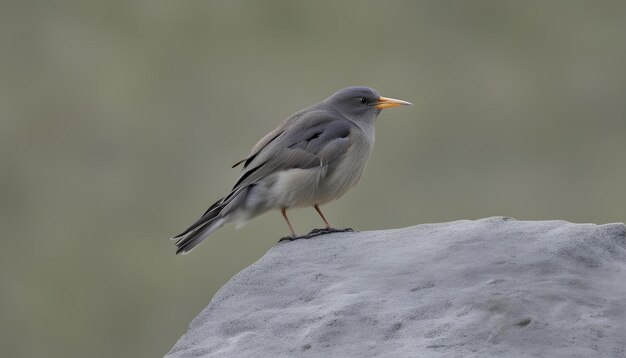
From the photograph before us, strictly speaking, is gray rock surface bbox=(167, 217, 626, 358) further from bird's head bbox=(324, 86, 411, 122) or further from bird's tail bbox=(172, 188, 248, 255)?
bird's head bbox=(324, 86, 411, 122)

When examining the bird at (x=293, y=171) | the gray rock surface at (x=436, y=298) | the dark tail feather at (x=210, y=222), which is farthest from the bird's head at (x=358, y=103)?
the gray rock surface at (x=436, y=298)

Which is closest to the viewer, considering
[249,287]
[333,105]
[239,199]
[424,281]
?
[424,281]

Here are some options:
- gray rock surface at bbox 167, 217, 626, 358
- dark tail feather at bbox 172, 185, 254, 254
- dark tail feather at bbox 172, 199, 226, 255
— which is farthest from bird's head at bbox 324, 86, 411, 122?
gray rock surface at bbox 167, 217, 626, 358

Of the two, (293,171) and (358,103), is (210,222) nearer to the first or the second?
(293,171)

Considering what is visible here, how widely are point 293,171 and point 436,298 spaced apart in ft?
8.35

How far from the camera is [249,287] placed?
554 centimetres

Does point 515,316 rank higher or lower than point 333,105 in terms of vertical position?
lower

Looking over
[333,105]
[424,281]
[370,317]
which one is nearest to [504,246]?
[424,281]

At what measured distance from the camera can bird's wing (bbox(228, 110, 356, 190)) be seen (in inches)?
288

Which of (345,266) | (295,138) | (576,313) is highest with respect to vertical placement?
(295,138)

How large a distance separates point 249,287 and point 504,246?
130cm

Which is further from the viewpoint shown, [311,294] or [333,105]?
[333,105]

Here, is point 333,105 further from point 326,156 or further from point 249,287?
point 249,287

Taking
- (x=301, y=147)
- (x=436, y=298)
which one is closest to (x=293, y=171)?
(x=301, y=147)
